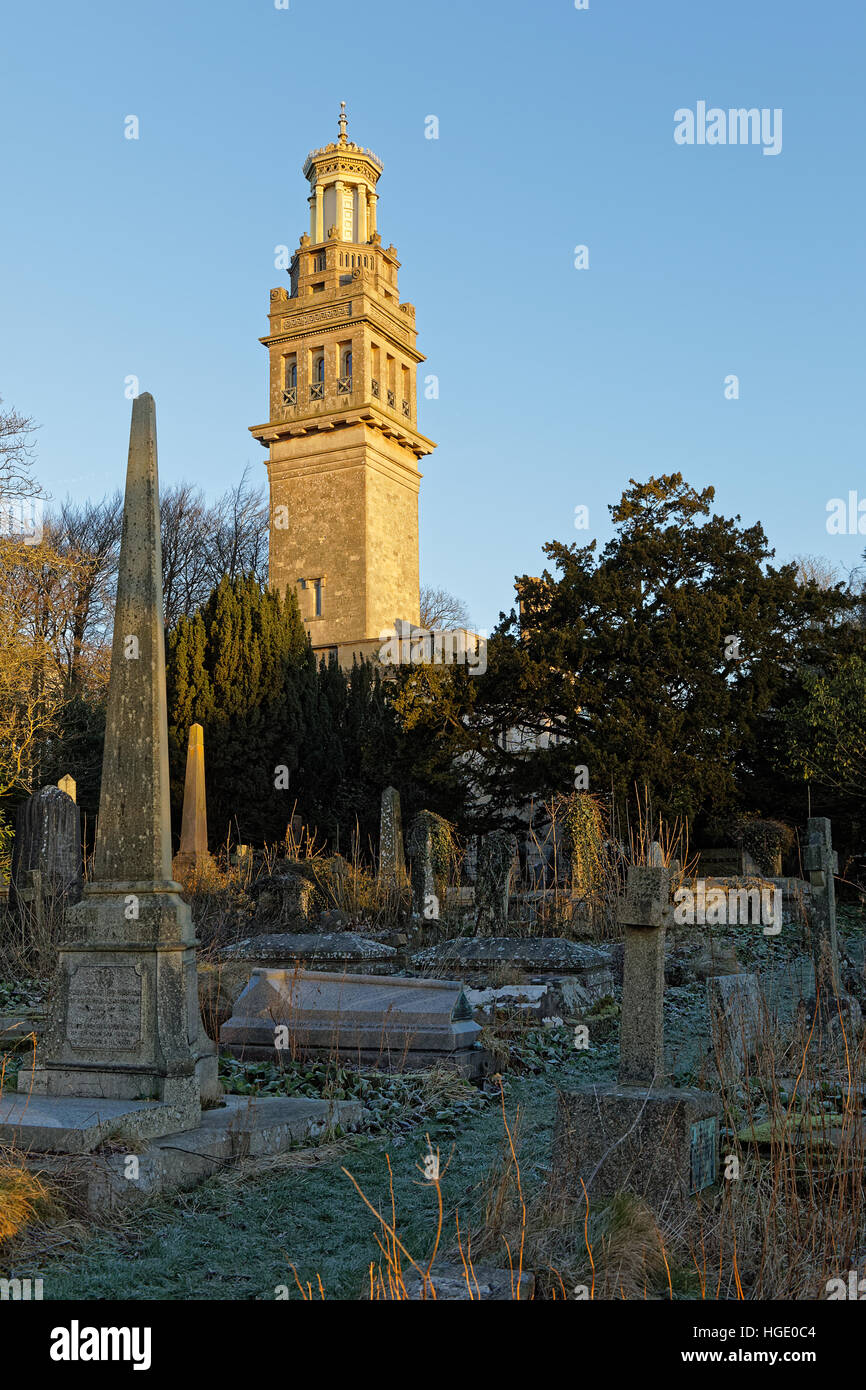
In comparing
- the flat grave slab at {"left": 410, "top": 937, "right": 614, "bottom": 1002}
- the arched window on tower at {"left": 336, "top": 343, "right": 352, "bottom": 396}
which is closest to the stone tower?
the arched window on tower at {"left": 336, "top": 343, "right": 352, "bottom": 396}

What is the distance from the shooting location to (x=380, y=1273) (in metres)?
3.25

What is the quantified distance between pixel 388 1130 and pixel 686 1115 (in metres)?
2.16

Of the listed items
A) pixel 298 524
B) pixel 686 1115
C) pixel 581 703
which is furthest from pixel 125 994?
pixel 298 524

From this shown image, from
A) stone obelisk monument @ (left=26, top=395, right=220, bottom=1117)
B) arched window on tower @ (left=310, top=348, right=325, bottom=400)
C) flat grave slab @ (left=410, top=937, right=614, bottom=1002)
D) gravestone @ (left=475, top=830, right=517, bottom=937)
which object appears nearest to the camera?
stone obelisk monument @ (left=26, top=395, right=220, bottom=1117)

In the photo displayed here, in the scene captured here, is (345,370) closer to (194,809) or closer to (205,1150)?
(194,809)

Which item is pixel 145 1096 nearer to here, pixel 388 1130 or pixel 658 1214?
pixel 388 1130

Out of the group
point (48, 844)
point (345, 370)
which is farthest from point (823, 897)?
point (345, 370)

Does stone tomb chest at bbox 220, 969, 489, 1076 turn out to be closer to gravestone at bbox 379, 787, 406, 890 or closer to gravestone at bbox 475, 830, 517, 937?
gravestone at bbox 475, 830, 517, 937

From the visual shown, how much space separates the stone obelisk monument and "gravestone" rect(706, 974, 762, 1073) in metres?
2.44

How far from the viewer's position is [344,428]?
31625 millimetres

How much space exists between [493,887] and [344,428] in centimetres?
2200

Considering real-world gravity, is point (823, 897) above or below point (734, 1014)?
above

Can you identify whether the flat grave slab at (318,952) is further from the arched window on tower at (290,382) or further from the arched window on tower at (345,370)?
the arched window on tower at (290,382)

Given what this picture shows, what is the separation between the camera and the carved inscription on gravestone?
5254mm
